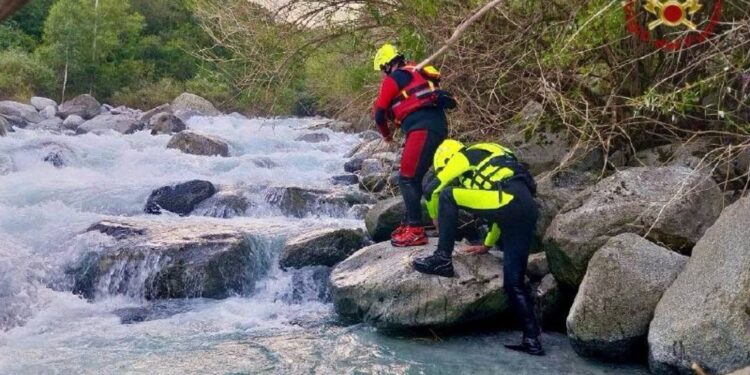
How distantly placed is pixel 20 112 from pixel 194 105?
6920 mm

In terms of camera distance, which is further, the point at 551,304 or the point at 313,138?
the point at 313,138

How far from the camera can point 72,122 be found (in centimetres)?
2139

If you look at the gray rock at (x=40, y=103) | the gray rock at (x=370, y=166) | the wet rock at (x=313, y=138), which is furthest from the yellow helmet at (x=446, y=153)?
the gray rock at (x=40, y=103)

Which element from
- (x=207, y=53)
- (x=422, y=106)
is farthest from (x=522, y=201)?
(x=207, y=53)

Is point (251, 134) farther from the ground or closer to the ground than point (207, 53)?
closer to the ground

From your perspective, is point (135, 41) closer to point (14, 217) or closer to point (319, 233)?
point (14, 217)

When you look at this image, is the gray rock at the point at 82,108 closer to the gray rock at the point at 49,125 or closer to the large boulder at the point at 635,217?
the gray rock at the point at 49,125

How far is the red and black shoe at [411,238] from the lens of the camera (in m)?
6.49

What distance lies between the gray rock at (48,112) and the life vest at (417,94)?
1853cm

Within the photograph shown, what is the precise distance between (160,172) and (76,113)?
451 inches

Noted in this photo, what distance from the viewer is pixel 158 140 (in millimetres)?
17344

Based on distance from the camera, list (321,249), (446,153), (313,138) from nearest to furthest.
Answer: (446,153), (321,249), (313,138)

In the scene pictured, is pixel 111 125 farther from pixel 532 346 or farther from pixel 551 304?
pixel 532 346

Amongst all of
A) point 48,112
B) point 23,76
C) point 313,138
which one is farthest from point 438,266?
point 23,76
